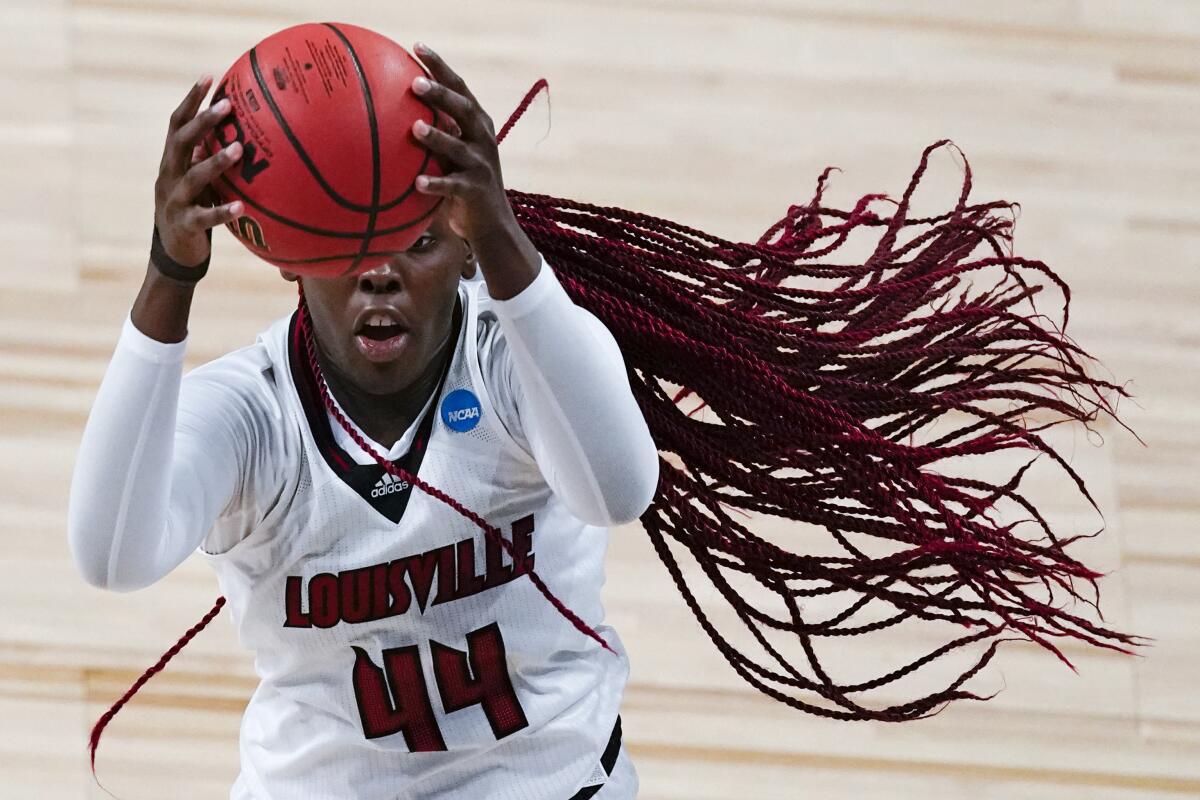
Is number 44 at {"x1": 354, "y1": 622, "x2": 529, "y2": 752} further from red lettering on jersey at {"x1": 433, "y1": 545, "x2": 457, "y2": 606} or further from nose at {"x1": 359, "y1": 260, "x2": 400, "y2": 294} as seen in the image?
nose at {"x1": 359, "y1": 260, "x2": 400, "y2": 294}

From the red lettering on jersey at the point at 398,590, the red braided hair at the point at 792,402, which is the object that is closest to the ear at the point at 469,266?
the red braided hair at the point at 792,402

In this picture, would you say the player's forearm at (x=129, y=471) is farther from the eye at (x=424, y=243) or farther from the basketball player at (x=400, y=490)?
the eye at (x=424, y=243)

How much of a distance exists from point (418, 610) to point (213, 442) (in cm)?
22

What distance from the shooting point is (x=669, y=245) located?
1.51 metres

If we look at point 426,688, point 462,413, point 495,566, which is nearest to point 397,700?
point 426,688

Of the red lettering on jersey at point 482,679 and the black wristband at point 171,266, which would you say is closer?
the black wristband at point 171,266

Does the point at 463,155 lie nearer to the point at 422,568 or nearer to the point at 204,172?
the point at 204,172

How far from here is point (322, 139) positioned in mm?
1089

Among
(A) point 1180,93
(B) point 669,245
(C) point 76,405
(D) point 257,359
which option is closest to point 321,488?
(D) point 257,359

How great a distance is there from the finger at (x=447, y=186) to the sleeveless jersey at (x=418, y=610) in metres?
0.28

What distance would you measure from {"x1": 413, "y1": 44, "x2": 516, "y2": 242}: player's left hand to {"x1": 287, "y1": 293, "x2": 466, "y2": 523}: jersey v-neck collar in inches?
10.8

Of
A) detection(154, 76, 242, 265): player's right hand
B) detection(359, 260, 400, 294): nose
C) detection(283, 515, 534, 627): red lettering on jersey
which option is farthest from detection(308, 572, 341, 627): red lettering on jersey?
detection(154, 76, 242, 265): player's right hand

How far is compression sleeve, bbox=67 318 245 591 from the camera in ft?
3.67

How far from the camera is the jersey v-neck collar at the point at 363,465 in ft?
4.33
